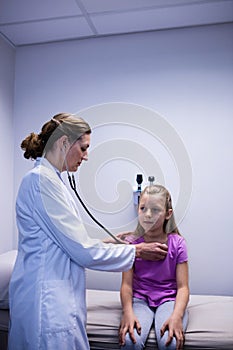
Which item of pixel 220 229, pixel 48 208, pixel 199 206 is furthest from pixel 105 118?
pixel 220 229

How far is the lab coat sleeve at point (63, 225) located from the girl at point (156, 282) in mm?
346

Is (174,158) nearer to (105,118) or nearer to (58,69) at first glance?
(105,118)

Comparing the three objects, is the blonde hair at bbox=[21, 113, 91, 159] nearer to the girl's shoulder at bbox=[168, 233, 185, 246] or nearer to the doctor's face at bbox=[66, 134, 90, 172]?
the doctor's face at bbox=[66, 134, 90, 172]

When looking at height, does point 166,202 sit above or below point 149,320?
above

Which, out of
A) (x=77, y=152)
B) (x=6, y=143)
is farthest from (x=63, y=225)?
(x=6, y=143)

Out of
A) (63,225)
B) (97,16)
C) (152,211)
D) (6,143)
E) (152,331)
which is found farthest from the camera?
(6,143)

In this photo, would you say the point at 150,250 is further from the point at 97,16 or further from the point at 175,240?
the point at 97,16

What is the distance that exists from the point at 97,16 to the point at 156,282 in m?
1.37

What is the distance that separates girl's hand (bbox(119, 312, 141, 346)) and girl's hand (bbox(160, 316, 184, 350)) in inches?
4.0

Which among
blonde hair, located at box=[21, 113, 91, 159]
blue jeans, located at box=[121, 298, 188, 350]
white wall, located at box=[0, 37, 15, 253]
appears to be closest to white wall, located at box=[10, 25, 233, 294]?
white wall, located at box=[0, 37, 15, 253]

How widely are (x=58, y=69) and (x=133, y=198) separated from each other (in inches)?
37.3

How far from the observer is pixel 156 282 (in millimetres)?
1528

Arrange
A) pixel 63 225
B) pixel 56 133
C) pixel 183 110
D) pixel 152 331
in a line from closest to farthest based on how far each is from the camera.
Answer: pixel 63 225 → pixel 56 133 → pixel 152 331 → pixel 183 110

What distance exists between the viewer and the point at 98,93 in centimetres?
213
